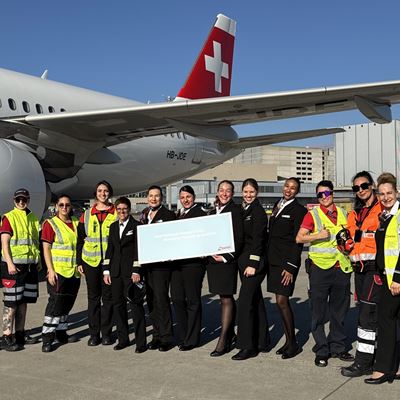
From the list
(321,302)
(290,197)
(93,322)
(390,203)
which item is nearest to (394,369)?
(321,302)

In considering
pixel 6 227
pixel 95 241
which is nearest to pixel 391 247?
pixel 95 241

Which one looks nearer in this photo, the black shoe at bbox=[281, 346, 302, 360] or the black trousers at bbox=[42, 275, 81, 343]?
the black shoe at bbox=[281, 346, 302, 360]

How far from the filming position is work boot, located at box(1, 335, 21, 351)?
5230 millimetres

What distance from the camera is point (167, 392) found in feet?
13.0

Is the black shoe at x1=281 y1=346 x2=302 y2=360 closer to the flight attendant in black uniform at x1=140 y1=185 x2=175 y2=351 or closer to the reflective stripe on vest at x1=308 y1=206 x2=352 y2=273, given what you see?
the reflective stripe on vest at x1=308 y1=206 x2=352 y2=273

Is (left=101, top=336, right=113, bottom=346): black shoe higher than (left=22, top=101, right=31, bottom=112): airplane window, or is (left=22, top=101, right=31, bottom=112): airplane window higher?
(left=22, top=101, right=31, bottom=112): airplane window

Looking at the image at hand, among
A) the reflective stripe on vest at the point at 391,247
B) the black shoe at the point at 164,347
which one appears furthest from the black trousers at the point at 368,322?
the black shoe at the point at 164,347

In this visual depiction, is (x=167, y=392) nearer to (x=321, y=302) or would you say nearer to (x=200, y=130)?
(x=321, y=302)

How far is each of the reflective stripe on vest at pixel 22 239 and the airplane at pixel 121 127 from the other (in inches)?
137

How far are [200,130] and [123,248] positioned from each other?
183 inches

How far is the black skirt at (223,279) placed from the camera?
5.17 m

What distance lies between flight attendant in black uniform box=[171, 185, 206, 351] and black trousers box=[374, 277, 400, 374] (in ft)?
6.10

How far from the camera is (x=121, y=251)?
5.48 metres

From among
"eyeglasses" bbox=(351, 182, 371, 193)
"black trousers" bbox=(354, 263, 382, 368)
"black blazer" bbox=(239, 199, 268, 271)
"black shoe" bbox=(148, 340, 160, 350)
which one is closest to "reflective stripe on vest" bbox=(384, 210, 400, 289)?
"black trousers" bbox=(354, 263, 382, 368)
